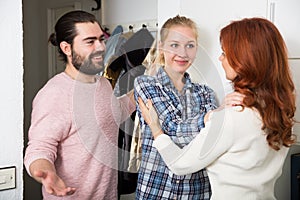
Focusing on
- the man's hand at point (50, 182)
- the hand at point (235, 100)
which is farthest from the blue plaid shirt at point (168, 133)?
the man's hand at point (50, 182)

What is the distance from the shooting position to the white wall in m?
1.30

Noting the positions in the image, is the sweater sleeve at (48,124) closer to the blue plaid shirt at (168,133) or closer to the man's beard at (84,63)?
the man's beard at (84,63)

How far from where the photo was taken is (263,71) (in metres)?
1.12

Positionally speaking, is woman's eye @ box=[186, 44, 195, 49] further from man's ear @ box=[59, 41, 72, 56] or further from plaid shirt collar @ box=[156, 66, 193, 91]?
man's ear @ box=[59, 41, 72, 56]

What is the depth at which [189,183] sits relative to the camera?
142 centimetres

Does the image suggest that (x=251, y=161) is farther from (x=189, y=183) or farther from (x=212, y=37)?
(x=212, y=37)

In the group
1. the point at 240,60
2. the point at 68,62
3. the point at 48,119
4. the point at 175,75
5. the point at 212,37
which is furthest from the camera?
the point at 212,37

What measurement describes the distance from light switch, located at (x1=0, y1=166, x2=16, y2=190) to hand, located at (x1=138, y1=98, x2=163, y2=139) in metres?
0.51

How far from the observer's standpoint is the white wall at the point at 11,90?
4.26 ft

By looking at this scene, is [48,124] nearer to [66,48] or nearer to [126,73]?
[66,48]

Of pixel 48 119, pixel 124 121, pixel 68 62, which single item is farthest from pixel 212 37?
pixel 48 119

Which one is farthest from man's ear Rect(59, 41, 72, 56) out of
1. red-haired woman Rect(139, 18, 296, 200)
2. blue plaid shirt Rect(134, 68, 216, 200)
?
red-haired woman Rect(139, 18, 296, 200)

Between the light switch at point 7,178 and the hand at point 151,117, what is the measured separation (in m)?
0.51

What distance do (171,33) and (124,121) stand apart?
0.41 meters
